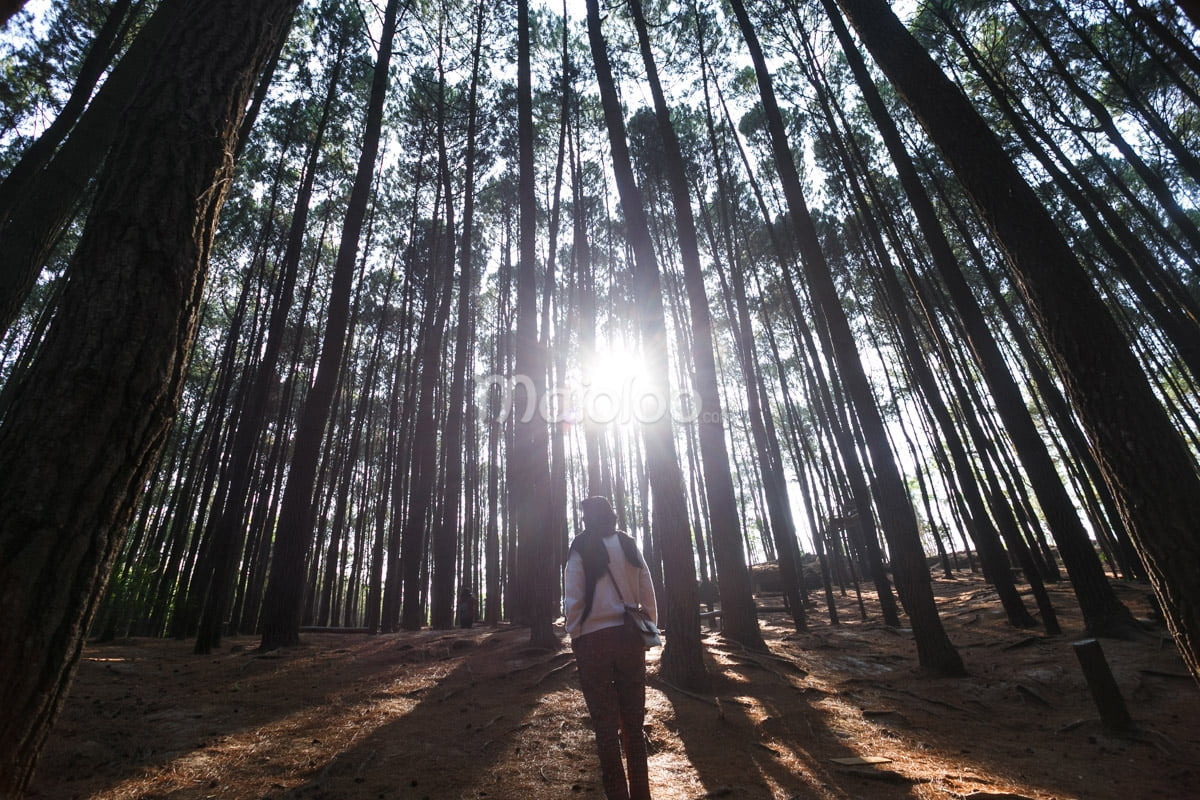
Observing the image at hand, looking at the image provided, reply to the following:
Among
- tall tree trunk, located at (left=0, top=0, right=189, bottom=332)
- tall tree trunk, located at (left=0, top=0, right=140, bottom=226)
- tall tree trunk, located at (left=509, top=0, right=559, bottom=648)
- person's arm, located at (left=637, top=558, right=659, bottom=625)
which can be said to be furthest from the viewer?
tall tree trunk, located at (left=509, top=0, right=559, bottom=648)

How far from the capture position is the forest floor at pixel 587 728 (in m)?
3.05

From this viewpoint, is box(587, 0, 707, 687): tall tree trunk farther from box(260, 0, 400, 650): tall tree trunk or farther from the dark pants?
box(260, 0, 400, 650): tall tree trunk

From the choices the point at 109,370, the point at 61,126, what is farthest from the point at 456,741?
the point at 61,126

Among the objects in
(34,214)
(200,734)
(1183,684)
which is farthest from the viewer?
(1183,684)

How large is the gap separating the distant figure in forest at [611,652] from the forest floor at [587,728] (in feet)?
2.19

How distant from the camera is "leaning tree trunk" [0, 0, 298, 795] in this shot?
3.81 feet

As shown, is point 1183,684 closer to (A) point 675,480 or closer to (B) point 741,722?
(B) point 741,722

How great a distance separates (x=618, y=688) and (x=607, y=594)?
524mm

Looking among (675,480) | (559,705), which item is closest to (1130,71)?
(675,480)

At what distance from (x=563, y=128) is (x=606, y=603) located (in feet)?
37.4

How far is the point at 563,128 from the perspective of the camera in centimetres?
1134

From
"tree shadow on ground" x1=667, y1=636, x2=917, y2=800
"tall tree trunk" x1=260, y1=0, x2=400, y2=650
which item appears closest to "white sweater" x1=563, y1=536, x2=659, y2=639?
"tree shadow on ground" x1=667, y1=636, x2=917, y2=800

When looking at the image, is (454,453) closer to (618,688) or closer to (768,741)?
(768,741)

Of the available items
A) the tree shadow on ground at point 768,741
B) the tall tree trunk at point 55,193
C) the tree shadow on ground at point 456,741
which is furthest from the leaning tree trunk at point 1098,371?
the tall tree trunk at point 55,193
